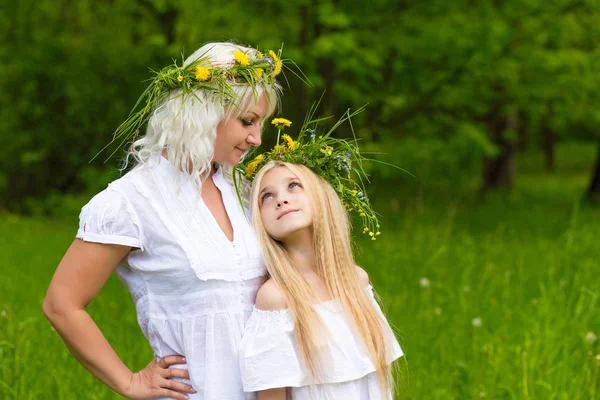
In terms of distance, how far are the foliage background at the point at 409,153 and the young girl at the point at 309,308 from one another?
0.62m

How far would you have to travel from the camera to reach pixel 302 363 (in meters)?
2.05

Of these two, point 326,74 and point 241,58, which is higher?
point 326,74

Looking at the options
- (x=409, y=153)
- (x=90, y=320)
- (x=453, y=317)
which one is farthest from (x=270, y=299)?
(x=409, y=153)

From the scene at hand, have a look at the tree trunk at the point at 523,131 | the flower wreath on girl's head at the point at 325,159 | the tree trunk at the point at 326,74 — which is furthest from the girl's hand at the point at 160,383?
the tree trunk at the point at 523,131

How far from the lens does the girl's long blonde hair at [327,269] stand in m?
2.09

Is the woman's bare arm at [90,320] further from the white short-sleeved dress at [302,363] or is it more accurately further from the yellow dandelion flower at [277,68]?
the yellow dandelion flower at [277,68]

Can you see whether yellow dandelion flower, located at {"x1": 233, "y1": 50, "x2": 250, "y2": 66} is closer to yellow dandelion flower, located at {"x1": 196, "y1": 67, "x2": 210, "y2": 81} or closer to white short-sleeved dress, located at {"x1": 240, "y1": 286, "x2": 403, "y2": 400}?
yellow dandelion flower, located at {"x1": 196, "y1": 67, "x2": 210, "y2": 81}

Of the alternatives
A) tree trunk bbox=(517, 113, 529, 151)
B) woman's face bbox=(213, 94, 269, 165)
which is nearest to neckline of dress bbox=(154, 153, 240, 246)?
woman's face bbox=(213, 94, 269, 165)

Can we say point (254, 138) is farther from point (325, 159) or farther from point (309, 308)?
point (309, 308)

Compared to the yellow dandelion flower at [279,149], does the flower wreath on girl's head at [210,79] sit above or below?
above

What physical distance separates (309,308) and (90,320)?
570 millimetres

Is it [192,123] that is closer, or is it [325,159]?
[192,123]

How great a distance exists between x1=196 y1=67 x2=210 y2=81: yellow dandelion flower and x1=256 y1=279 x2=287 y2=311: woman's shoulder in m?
0.58

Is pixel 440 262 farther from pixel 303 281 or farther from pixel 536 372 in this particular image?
pixel 303 281
